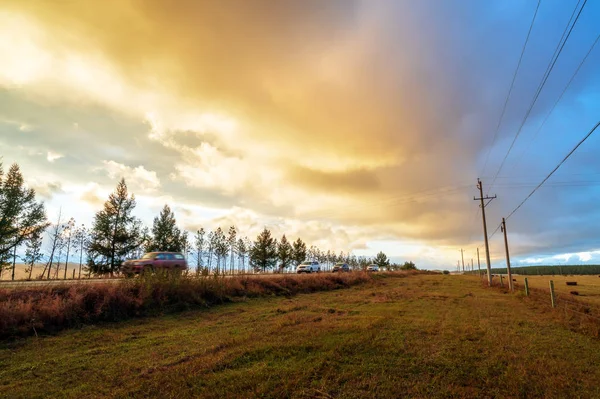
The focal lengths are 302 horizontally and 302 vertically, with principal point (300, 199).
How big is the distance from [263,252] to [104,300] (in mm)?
53064

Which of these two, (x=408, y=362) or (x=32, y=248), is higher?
(x=32, y=248)

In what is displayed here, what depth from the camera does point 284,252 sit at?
73688mm

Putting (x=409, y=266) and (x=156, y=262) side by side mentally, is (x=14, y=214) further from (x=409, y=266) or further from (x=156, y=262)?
(x=409, y=266)

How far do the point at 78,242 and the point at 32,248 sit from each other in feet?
27.6

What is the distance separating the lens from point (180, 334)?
11.4 metres

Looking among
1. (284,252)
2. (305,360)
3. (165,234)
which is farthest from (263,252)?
(305,360)

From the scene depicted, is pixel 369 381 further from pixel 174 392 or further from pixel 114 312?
pixel 114 312

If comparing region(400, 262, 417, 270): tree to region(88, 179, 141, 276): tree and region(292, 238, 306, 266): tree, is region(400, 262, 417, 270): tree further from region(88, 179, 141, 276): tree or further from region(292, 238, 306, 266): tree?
region(88, 179, 141, 276): tree

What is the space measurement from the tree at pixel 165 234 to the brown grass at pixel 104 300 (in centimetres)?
3099

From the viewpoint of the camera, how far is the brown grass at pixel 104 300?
1116cm

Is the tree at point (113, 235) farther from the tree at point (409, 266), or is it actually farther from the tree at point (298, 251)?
the tree at point (409, 266)

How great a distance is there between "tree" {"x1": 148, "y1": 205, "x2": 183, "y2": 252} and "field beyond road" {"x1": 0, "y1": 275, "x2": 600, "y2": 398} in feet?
123

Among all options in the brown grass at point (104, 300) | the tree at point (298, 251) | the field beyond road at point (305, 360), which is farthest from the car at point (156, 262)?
the tree at point (298, 251)

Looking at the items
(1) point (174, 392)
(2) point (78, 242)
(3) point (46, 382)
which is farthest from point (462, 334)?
(2) point (78, 242)
